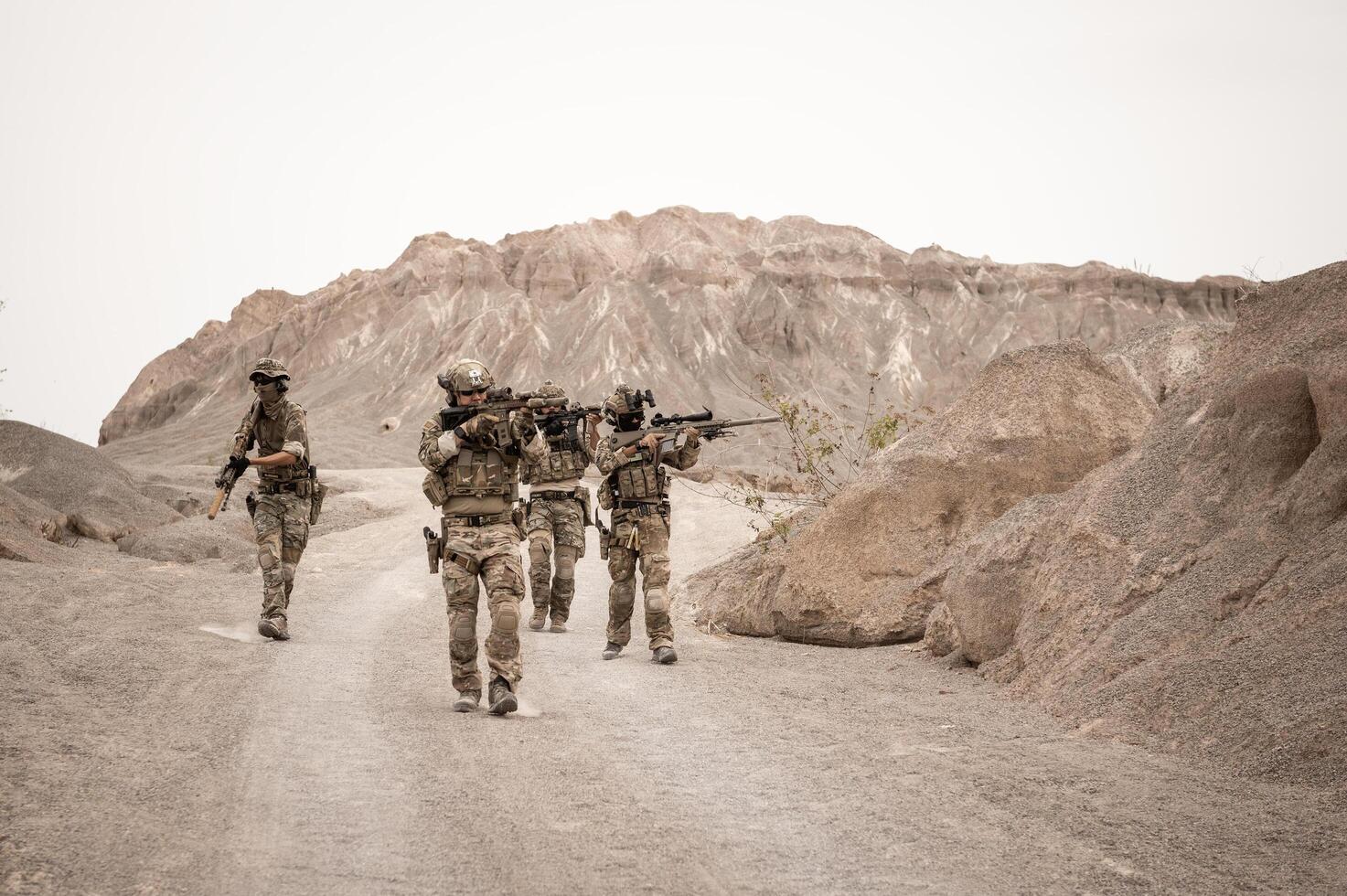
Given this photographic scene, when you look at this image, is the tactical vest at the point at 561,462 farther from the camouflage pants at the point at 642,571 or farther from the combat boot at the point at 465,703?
the combat boot at the point at 465,703

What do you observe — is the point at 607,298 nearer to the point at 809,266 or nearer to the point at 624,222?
the point at 809,266

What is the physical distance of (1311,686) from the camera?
5.28 meters

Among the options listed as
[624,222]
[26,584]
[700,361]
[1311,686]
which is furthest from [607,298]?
[1311,686]

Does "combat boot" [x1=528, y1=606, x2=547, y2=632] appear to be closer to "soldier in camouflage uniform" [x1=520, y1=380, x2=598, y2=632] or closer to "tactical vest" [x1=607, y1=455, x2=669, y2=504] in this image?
"soldier in camouflage uniform" [x1=520, y1=380, x2=598, y2=632]

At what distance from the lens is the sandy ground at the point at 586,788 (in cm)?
409

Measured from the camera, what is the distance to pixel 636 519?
957 centimetres

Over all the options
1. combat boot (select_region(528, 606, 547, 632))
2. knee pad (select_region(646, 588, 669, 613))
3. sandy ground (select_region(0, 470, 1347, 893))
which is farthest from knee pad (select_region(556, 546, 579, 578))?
sandy ground (select_region(0, 470, 1347, 893))

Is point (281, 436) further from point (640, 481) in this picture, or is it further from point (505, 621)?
point (505, 621)

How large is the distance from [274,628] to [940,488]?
6.13 metres

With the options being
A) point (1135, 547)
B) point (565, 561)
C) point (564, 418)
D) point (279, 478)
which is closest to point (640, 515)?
point (564, 418)

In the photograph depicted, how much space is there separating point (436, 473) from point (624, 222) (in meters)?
101

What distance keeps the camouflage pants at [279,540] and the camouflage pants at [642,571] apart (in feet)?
9.51

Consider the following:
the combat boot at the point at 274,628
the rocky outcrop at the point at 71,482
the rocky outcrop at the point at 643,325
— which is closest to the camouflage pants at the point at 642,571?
the combat boot at the point at 274,628

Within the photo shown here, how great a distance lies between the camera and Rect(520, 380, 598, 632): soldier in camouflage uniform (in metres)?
11.4
